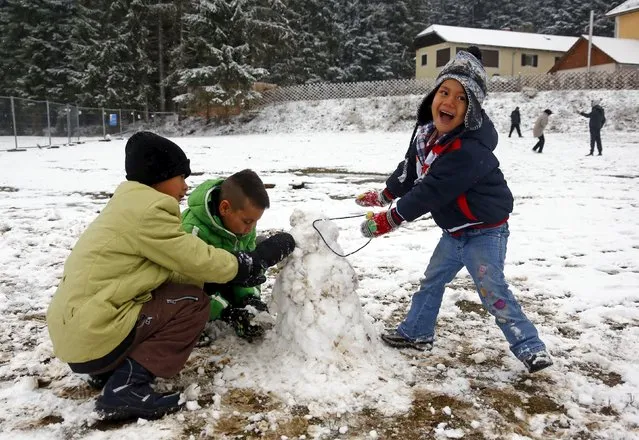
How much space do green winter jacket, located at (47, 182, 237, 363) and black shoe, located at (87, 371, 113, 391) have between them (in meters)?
0.28

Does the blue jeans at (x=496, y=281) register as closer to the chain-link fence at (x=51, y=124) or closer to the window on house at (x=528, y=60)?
the chain-link fence at (x=51, y=124)

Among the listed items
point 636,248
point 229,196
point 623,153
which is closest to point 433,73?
point 623,153

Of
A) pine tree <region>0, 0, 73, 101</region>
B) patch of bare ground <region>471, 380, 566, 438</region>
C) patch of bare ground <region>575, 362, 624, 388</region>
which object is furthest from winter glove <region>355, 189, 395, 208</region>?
pine tree <region>0, 0, 73, 101</region>

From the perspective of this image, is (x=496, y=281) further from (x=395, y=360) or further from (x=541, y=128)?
(x=541, y=128)

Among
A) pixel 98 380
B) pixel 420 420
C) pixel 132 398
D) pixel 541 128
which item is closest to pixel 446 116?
pixel 420 420

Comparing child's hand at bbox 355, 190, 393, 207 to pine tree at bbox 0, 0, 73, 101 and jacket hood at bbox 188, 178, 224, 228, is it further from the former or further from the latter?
pine tree at bbox 0, 0, 73, 101

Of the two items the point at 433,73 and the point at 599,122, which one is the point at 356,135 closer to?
the point at 599,122

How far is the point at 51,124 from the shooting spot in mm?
19609

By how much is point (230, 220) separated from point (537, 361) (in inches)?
69.6

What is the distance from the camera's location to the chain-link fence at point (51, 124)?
55.3ft

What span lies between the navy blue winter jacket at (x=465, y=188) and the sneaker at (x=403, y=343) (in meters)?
0.73

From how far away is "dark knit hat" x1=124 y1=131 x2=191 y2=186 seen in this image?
2312 mm

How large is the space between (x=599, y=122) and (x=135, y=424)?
1540cm

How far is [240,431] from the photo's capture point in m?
2.12
